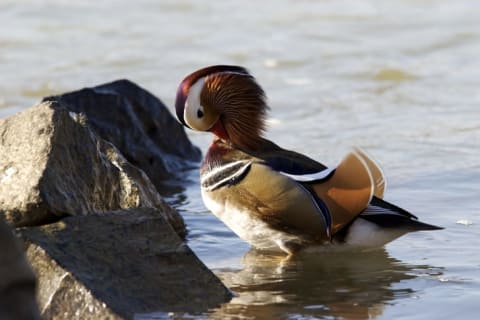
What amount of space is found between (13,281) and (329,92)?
26.0ft

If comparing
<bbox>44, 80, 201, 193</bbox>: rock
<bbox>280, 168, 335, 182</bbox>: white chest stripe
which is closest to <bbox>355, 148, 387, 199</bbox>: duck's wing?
<bbox>280, 168, 335, 182</bbox>: white chest stripe

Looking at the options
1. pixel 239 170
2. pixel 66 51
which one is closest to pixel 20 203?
pixel 239 170

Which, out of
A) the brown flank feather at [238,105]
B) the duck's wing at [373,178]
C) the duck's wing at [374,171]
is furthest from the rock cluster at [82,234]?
the duck's wing at [374,171]

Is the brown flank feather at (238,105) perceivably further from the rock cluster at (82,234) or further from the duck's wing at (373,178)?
the rock cluster at (82,234)

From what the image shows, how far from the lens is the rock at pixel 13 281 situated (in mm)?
2869

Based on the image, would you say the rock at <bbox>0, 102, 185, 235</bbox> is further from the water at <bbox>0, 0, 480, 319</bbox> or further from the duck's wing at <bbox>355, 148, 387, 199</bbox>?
the duck's wing at <bbox>355, 148, 387, 199</bbox>

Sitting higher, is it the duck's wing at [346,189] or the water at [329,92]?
the duck's wing at [346,189]

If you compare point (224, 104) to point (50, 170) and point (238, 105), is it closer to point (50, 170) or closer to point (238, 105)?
point (238, 105)

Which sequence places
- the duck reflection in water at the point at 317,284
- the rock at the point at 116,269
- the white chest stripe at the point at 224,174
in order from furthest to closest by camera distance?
the white chest stripe at the point at 224,174, the duck reflection in water at the point at 317,284, the rock at the point at 116,269

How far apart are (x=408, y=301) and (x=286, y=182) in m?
0.96

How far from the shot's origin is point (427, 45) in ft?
40.1

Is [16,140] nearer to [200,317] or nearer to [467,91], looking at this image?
[200,317]

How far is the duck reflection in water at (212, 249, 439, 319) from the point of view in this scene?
4996 millimetres

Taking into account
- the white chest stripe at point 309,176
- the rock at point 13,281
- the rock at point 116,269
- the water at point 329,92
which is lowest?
the water at point 329,92
